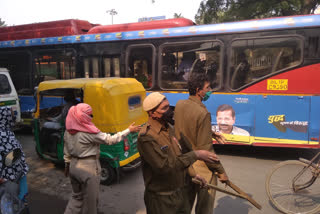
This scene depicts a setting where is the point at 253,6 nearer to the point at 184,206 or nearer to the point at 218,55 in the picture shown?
the point at 218,55

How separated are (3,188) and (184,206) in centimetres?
178

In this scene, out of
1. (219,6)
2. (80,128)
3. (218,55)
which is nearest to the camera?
(80,128)

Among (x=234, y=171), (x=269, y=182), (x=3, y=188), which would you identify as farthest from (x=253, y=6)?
(x=3, y=188)

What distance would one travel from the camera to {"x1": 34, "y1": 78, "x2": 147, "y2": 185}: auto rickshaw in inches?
172

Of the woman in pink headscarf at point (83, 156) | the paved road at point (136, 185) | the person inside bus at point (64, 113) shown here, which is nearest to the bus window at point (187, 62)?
the paved road at point (136, 185)

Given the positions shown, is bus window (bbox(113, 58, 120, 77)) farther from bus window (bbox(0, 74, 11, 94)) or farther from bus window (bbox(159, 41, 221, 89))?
bus window (bbox(0, 74, 11, 94))

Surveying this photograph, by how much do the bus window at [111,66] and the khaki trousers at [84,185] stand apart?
4640 millimetres

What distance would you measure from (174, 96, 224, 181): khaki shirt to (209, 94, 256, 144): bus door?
3688 mm

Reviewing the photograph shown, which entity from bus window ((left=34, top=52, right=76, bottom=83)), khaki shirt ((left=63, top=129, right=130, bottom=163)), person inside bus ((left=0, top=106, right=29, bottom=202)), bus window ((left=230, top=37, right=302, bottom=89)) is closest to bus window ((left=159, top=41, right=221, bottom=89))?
bus window ((left=230, top=37, right=302, bottom=89))

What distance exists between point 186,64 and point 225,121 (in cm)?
175

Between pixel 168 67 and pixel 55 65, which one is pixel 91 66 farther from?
pixel 168 67

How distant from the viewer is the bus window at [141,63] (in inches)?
273

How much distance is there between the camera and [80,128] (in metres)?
3.09

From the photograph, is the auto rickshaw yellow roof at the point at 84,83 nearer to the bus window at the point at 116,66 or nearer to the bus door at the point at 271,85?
the bus window at the point at 116,66
